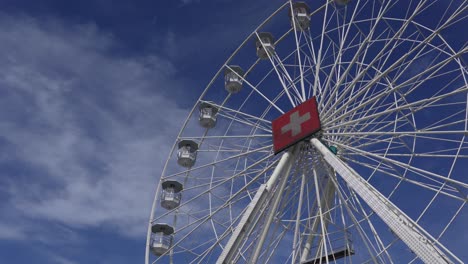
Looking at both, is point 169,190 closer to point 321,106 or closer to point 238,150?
point 238,150

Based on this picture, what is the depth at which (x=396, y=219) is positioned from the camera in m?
10.3

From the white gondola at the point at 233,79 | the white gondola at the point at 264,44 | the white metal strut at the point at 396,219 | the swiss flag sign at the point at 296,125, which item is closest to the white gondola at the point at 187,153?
the white gondola at the point at 233,79

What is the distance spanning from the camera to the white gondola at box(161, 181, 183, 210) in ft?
59.7

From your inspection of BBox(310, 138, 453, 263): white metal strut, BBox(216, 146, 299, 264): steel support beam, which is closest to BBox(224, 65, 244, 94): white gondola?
BBox(216, 146, 299, 264): steel support beam

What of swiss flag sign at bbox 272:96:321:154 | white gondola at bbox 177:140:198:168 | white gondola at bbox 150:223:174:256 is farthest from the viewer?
white gondola at bbox 177:140:198:168

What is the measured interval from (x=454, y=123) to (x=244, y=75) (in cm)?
907

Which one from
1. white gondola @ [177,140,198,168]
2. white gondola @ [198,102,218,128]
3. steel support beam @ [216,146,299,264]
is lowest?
steel support beam @ [216,146,299,264]

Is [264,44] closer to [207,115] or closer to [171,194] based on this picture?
[207,115]

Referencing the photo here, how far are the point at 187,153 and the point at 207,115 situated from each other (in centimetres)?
168

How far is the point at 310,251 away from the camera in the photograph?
1537 centimetres

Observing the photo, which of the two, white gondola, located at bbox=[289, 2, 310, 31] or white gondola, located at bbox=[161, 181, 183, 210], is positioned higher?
white gondola, located at bbox=[289, 2, 310, 31]

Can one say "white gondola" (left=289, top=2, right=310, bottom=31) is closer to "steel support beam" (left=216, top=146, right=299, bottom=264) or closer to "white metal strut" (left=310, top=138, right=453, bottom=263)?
"steel support beam" (left=216, top=146, right=299, bottom=264)

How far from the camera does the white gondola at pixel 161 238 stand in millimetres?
17016

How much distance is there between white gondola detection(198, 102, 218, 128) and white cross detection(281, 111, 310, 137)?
15.7 feet
